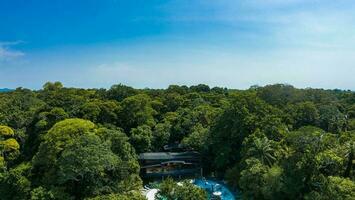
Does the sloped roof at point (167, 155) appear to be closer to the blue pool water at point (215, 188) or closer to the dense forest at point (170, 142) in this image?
the dense forest at point (170, 142)

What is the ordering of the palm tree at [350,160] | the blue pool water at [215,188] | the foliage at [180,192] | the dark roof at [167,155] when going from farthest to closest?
1. the dark roof at [167,155]
2. the blue pool water at [215,188]
3. the palm tree at [350,160]
4. the foliage at [180,192]

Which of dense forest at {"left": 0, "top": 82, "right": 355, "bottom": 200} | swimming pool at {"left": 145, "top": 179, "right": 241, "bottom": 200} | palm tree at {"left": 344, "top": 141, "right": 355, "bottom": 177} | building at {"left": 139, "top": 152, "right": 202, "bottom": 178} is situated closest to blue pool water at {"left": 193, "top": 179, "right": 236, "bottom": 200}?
swimming pool at {"left": 145, "top": 179, "right": 241, "bottom": 200}

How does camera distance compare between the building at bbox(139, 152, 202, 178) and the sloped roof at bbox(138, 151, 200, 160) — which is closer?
the building at bbox(139, 152, 202, 178)

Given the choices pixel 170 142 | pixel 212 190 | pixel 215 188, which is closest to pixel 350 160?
pixel 212 190

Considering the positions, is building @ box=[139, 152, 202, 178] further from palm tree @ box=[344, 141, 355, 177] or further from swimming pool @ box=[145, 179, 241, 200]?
palm tree @ box=[344, 141, 355, 177]

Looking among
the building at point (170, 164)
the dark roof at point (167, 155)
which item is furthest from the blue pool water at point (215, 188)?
the dark roof at point (167, 155)

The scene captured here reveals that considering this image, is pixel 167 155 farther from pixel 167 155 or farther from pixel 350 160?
pixel 350 160

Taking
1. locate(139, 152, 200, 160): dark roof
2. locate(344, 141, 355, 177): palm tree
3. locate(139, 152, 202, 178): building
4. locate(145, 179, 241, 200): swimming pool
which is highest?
locate(344, 141, 355, 177): palm tree
